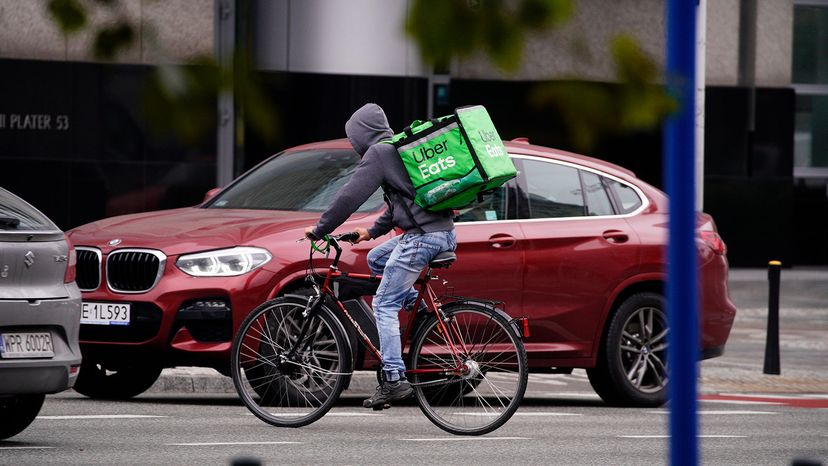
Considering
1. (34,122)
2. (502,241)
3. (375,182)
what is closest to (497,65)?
(375,182)

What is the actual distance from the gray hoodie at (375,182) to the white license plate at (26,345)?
172 centimetres

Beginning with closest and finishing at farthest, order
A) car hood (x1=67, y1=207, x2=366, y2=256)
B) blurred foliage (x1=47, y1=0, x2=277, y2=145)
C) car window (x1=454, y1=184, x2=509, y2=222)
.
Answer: blurred foliage (x1=47, y1=0, x2=277, y2=145), car hood (x1=67, y1=207, x2=366, y2=256), car window (x1=454, y1=184, x2=509, y2=222)

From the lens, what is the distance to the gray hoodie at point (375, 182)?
8305 millimetres

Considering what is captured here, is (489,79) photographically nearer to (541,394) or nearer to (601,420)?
(601,420)

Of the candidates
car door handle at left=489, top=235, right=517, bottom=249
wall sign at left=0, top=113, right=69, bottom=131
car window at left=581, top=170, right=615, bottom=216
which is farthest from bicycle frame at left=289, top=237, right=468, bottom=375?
wall sign at left=0, top=113, right=69, bottom=131

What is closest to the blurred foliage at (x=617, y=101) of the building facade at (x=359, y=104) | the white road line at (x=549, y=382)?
the building facade at (x=359, y=104)

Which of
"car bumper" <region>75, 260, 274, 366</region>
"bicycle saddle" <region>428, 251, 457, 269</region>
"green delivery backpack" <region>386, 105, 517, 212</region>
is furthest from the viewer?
"car bumper" <region>75, 260, 274, 366</region>

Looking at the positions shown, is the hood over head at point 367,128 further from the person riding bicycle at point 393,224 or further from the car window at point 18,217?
the car window at point 18,217

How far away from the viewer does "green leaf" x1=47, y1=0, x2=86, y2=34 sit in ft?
9.59

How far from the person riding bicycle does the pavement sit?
278 centimetres

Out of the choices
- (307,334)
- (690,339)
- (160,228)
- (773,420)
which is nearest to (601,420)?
(773,420)

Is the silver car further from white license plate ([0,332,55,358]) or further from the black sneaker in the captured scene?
the black sneaker

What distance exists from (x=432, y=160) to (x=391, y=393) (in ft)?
4.13

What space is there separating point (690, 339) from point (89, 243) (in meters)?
6.72
